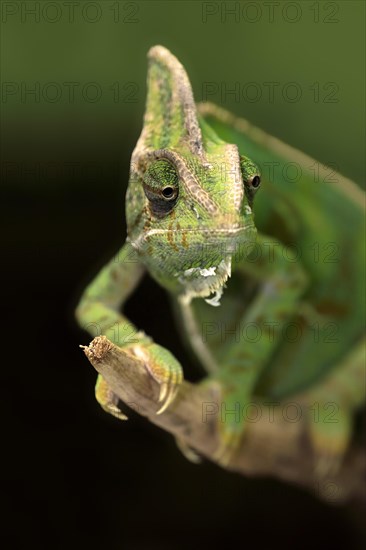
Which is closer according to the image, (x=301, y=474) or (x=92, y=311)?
(x=92, y=311)

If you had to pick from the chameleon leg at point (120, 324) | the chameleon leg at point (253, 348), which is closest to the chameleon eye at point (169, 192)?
the chameleon leg at point (120, 324)

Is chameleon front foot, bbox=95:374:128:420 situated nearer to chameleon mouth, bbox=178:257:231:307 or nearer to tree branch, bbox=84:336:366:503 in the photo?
tree branch, bbox=84:336:366:503

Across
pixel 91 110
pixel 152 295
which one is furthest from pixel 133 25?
pixel 152 295

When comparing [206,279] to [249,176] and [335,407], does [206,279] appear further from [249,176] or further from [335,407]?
[335,407]

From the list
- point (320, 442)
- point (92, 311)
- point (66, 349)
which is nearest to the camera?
point (92, 311)

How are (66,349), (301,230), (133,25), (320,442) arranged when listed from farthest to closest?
(66,349) < (133,25) < (320,442) < (301,230)

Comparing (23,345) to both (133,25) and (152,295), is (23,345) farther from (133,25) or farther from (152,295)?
(133,25)
